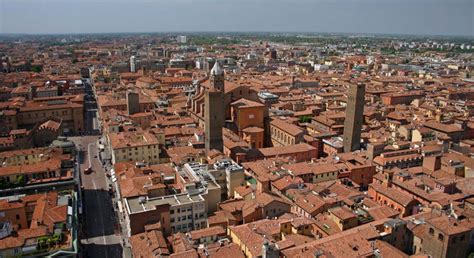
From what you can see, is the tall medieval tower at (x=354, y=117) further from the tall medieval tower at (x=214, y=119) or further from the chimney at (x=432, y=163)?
the tall medieval tower at (x=214, y=119)

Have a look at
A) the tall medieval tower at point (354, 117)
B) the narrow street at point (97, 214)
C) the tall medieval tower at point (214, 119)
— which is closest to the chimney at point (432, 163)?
the tall medieval tower at point (354, 117)

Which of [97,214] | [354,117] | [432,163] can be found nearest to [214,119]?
[97,214]

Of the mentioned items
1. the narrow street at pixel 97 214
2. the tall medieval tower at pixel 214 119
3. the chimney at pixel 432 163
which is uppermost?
the tall medieval tower at pixel 214 119

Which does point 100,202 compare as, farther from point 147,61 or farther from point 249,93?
point 147,61

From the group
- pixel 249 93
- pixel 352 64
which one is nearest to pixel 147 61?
pixel 352 64

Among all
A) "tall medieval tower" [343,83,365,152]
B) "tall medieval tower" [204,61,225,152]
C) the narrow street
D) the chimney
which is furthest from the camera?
"tall medieval tower" [343,83,365,152]

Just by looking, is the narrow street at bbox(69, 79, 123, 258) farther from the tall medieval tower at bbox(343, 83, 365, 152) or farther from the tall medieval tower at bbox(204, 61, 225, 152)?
the tall medieval tower at bbox(343, 83, 365, 152)

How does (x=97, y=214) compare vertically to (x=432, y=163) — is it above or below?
below

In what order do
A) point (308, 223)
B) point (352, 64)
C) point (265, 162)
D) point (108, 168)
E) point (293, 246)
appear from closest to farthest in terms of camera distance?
point (293, 246)
point (308, 223)
point (265, 162)
point (108, 168)
point (352, 64)

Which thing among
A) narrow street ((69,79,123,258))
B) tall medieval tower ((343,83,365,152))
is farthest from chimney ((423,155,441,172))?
narrow street ((69,79,123,258))

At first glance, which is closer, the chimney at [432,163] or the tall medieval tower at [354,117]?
the chimney at [432,163]

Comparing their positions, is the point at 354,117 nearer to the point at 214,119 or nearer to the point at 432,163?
the point at 432,163
